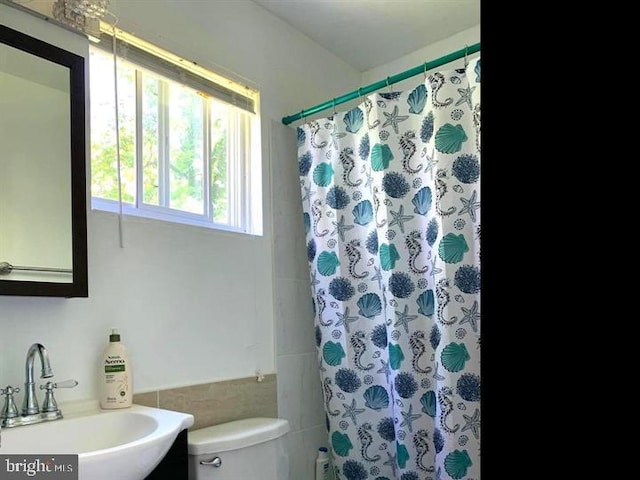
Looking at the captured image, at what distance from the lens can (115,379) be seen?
1.49 m

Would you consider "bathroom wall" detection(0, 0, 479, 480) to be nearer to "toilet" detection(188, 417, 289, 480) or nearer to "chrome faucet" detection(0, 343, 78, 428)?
"chrome faucet" detection(0, 343, 78, 428)

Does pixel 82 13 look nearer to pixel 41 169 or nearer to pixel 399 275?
pixel 41 169

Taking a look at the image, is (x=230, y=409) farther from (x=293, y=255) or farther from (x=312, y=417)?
(x=293, y=255)

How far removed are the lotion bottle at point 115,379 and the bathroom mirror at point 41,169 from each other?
20 cm

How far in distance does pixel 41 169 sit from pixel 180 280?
577 mm

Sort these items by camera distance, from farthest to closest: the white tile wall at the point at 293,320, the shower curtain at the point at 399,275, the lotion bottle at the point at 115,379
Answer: the white tile wall at the point at 293,320 < the shower curtain at the point at 399,275 < the lotion bottle at the point at 115,379

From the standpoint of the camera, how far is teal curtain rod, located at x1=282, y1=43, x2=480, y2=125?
1.83 metres

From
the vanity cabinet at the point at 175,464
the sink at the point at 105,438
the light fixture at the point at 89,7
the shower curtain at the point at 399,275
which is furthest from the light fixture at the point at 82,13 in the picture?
the vanity cabinet at the point at 175,464

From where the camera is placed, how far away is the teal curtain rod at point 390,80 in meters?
1.83

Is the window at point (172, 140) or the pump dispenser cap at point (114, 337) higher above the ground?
the window at point (172, 140)

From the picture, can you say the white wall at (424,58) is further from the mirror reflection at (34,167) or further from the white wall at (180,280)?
the mirror reflection at (34,167)

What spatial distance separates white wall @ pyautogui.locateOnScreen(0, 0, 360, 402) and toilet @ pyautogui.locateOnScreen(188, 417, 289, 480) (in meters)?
0.22

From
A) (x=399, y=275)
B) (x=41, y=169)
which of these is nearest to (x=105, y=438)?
(x=41, y=169)
